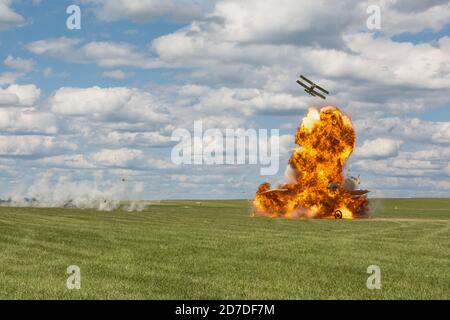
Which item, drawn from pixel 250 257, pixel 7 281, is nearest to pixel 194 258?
pixel 250 257

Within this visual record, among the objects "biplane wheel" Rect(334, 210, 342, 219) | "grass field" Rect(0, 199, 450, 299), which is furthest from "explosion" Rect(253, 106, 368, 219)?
"grass field" Rect(0, 199, 450, 299)

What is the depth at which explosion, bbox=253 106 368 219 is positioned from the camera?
77.8 metres

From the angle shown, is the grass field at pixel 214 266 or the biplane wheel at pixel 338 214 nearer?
the grass field at pixel 214 266

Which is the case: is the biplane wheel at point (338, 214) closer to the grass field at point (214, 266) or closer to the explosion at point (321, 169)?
the explosion at point (321, 169)

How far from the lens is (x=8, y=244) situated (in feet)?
103

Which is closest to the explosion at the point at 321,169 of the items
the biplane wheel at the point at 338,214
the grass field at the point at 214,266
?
the biplane wheel at the point at 338,214

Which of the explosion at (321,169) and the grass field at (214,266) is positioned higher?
the explosion at (321,169)

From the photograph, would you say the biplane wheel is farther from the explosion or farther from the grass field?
the grass field

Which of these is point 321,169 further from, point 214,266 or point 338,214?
point 214,266

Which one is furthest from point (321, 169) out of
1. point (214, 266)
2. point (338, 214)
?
point (214, 266)

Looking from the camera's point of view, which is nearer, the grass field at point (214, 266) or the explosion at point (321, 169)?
the grass field at point (214, 266)

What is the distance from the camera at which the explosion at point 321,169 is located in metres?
77.8

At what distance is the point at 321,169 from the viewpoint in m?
78.6
